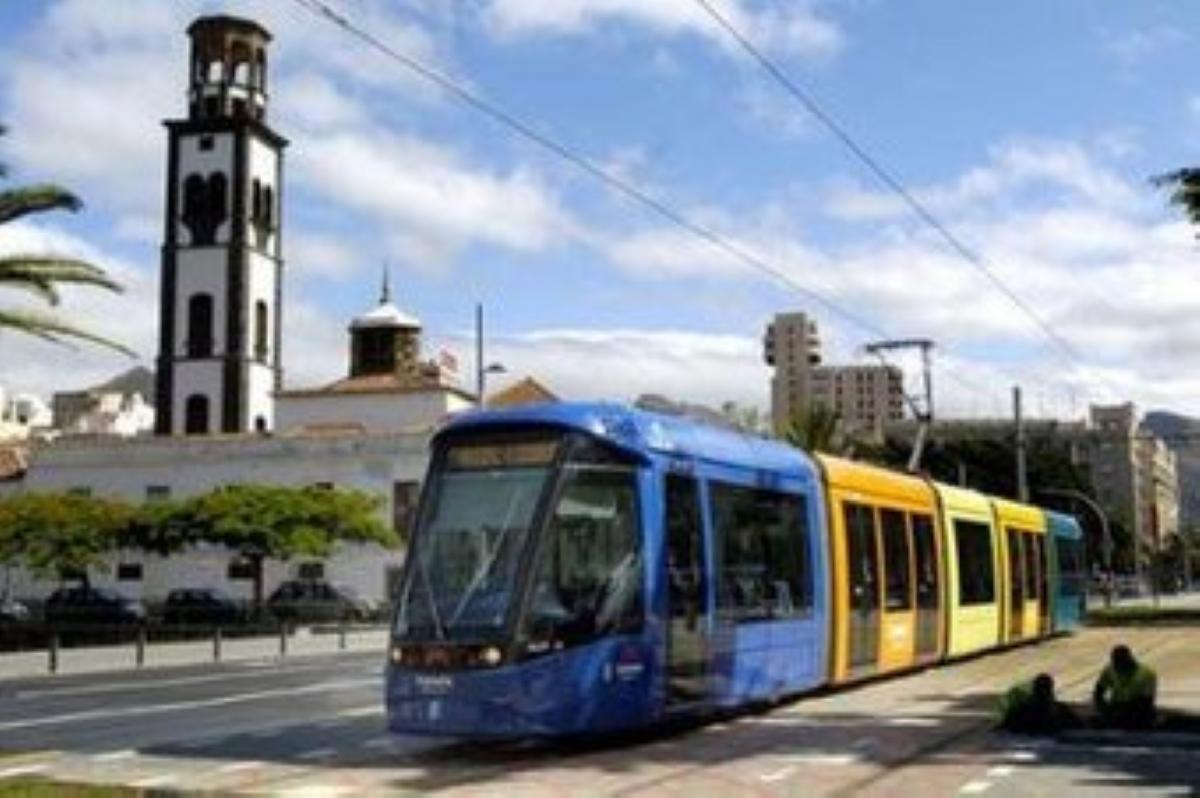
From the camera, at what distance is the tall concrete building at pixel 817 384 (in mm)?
45969

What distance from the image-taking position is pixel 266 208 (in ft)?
358

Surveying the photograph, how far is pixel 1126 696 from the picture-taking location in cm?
1867

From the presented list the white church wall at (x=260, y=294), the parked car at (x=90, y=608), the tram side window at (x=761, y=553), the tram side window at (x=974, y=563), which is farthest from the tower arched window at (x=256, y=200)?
the tram side window at (x=761, y=553)

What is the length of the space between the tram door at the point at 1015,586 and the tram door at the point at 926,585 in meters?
6.85

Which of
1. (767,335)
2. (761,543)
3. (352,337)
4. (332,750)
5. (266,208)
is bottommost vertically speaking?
(332,750)

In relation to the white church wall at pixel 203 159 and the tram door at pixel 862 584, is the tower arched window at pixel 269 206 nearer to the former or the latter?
the white church wall at pixel 203 159

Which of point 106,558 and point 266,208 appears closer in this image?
point 106,558

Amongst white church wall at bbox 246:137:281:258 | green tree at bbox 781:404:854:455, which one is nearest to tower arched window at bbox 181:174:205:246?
white church wall at bbox 246:137:281:258

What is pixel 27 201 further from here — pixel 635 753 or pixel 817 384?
pixel 817 384

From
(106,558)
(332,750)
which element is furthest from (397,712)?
(106,558)

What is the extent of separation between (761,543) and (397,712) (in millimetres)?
5353

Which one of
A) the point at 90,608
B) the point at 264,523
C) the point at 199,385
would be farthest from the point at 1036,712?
the point at 199,385

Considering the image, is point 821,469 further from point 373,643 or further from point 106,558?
point 106,558

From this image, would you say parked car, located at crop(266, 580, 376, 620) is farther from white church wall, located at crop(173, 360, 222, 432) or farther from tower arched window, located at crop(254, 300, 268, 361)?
tower arched window, located at crop(254, 300, 268, 361)
